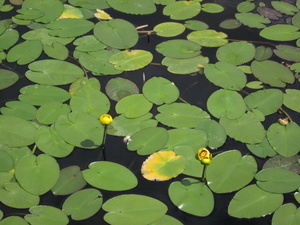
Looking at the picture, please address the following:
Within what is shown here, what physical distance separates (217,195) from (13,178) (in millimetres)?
856

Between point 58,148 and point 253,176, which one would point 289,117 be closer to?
point 253,176

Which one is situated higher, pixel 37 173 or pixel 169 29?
pixel 169 29

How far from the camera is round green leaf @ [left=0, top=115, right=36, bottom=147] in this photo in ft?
6.26

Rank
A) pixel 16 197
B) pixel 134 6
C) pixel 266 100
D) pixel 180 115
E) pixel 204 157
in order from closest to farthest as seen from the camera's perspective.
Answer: pixel 204 157
pixel 16 197
pixel 180 115
pixel 266 100
pixel 134 6

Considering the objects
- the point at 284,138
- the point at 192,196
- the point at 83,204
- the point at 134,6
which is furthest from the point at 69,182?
the point at 134,6

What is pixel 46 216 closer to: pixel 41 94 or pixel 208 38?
pixel 41 94

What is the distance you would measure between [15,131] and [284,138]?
1.25m

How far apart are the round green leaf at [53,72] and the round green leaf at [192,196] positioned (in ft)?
2.81

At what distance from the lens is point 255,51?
2482 millimetres

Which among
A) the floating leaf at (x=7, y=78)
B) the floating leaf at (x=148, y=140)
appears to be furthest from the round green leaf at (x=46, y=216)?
the floating leaf at (x=7, y=78)

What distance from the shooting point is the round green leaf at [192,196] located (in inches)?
66.6

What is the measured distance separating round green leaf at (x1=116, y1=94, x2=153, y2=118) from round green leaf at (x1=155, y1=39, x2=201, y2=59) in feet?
1.33

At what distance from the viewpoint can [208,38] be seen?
256 centimetres

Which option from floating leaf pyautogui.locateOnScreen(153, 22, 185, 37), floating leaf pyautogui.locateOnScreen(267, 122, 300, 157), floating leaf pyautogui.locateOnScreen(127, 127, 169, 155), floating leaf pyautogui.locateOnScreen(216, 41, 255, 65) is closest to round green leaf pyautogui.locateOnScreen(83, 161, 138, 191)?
floating leaf pyautogui.locateOnScreen(127, 127, 169, 155)
